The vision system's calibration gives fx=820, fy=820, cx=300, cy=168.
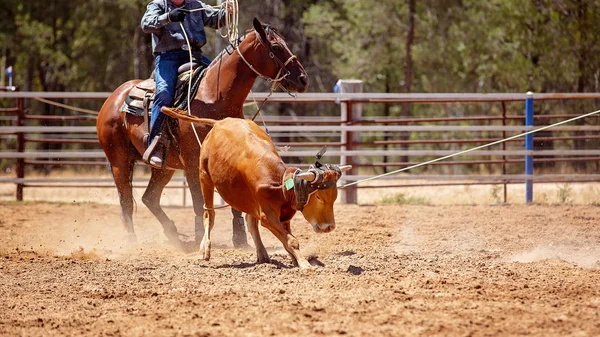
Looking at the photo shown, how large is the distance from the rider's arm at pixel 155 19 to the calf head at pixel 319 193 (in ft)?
9.20

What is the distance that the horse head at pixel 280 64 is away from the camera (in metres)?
7.69

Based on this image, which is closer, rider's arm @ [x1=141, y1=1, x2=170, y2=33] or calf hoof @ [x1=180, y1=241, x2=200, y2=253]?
rider's arm @ [x1=141, y1=1, x2=170, y2=33]

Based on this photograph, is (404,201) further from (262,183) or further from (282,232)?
(262,183)

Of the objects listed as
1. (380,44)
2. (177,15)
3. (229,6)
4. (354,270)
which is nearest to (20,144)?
(177,15)

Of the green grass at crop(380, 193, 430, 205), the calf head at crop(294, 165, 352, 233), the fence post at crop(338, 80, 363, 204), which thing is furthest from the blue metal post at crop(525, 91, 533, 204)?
the calf head at crop(294, 165, 352, 233)

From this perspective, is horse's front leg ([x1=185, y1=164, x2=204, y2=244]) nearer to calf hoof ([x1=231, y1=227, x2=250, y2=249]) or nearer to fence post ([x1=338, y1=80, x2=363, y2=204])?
calf hoof ([x1=231, y1=227, x2=250, y2=249])

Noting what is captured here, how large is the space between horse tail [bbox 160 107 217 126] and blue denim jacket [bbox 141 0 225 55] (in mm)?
835

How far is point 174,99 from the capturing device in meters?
8.05

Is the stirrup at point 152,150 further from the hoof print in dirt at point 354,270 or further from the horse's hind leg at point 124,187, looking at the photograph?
the hoof print in dirt at point 354,270

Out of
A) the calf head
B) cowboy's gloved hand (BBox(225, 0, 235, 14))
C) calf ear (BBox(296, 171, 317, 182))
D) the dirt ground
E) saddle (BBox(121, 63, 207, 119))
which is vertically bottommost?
the dirt ground

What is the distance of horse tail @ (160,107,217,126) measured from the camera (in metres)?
7.33

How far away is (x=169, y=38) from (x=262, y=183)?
2.63 m

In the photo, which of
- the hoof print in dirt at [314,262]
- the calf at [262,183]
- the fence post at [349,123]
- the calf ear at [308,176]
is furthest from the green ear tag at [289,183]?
the fence post at [349,123]

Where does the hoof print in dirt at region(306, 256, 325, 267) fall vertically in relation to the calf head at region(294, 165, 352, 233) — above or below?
below
